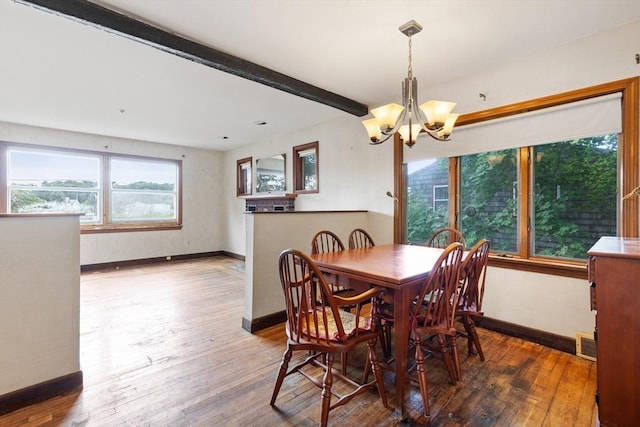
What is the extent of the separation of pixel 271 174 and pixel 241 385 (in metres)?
4.46

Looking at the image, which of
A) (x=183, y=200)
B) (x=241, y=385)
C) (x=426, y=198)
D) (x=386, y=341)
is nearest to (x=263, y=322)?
(x=241, y=385)

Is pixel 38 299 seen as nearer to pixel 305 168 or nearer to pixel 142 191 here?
pixel 305 168

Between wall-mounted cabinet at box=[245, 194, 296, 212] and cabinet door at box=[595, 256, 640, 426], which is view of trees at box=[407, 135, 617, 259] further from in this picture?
wall-mounted cabinet at box=[245, 194, 296, 212]

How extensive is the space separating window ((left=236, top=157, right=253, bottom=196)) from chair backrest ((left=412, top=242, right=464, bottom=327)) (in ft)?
17.6

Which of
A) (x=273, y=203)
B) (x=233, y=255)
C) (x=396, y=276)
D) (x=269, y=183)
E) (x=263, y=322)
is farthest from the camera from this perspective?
(x=233, y=255)

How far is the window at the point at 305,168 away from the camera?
16.4ft

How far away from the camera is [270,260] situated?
121 inches

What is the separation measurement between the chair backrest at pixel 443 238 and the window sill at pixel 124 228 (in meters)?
5.57

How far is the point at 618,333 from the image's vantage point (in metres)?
1.46

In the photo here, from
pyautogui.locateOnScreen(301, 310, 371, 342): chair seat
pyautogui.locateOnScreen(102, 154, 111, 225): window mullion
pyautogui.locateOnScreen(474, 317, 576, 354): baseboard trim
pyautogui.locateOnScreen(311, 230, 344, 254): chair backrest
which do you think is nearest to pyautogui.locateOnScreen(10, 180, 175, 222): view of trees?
pyautogui.locateOnScreen(102, 154, 111, 225): window mullion

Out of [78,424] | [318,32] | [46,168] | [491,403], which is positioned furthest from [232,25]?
[46,168]

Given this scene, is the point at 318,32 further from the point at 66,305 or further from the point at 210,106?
the point at 66,305

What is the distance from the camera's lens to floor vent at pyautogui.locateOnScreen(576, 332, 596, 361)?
92.3 inches

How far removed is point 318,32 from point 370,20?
16.4 inches
